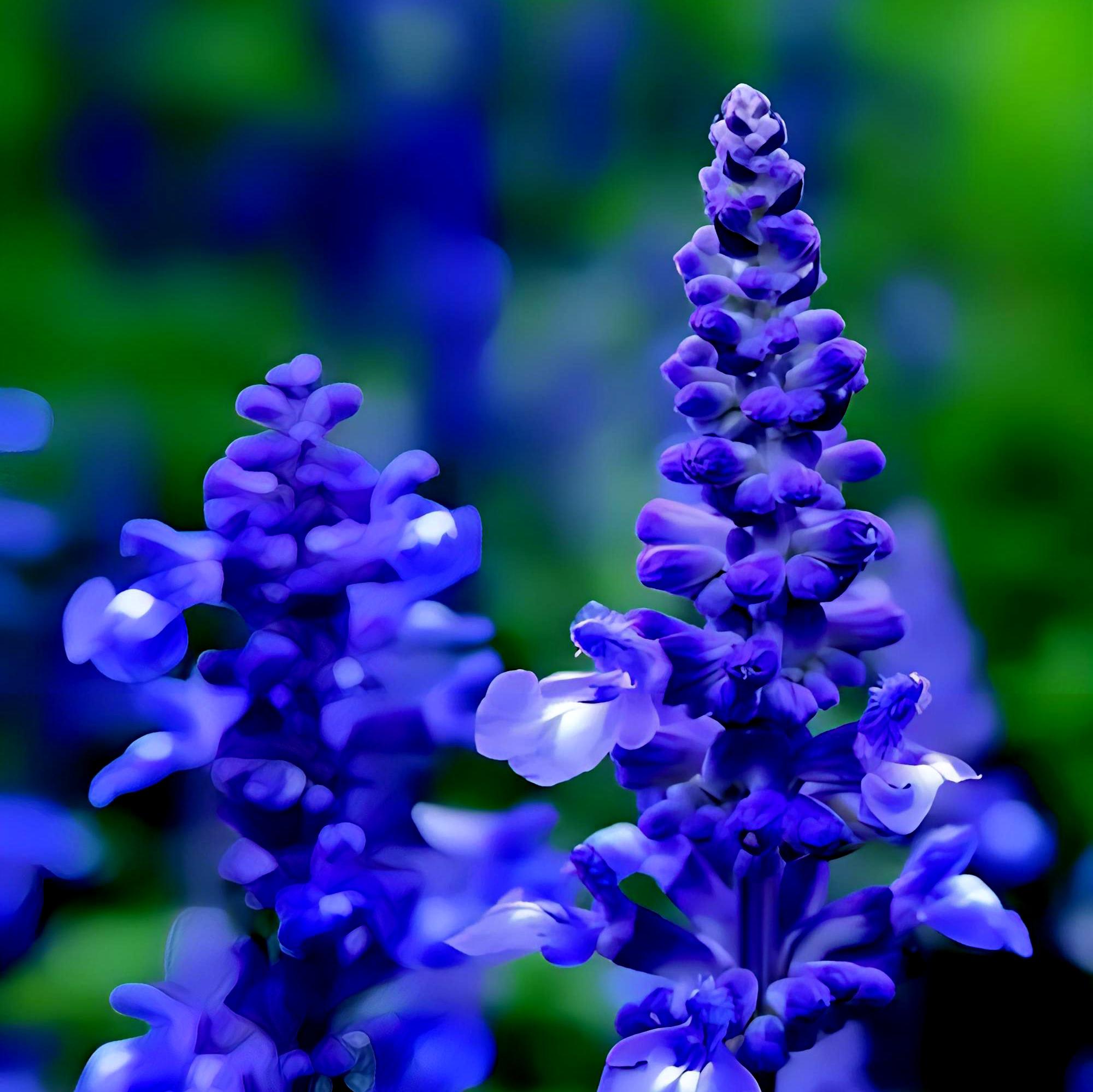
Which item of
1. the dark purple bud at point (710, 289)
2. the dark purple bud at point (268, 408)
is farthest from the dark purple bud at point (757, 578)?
the dark purple bud at point (268, 408)

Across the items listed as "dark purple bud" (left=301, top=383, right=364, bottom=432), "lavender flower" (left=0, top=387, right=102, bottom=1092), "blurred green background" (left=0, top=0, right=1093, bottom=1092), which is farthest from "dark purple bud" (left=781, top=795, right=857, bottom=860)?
"lavender flower" (left=0, top=387, right=102, bottom=1092)

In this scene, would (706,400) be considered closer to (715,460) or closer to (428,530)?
(715,460)

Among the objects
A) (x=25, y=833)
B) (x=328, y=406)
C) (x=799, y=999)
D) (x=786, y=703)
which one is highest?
(x=328, y=406)

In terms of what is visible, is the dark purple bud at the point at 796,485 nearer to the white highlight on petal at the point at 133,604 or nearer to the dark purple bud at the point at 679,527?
the dark purple bud at the point at 679,527

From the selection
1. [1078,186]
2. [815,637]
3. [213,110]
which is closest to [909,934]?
[815,637]

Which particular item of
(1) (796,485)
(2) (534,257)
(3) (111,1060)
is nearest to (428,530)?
(1) (796,485)
